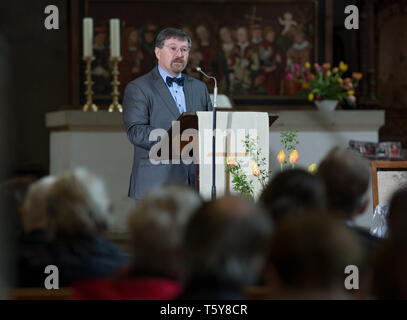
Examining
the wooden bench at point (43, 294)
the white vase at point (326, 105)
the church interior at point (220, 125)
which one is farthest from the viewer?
the white vase at point (326, 105)

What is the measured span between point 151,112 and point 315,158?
2858 mm

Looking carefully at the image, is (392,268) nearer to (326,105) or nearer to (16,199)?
(16,199)

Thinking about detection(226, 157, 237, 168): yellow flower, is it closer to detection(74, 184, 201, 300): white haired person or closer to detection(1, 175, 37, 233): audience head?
detection(1, 175, 37, 233): audience head

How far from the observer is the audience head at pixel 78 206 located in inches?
94.4

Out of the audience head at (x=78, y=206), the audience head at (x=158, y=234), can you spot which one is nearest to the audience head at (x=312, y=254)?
the audience head at (x=158, y=234)

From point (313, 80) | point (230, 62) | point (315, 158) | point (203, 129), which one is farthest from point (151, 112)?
point (230, 62)

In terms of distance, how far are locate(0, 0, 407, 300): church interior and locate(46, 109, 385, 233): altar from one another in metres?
0.01

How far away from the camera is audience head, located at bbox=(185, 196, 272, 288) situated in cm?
192

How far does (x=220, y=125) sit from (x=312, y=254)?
3.18m

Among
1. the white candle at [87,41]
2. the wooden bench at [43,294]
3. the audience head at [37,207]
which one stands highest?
the white candle at [87,41]

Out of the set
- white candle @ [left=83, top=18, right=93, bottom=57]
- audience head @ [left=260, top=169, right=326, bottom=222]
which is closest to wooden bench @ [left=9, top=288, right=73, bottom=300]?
audience head @ [left=260, top=169, right=326, bottom=222]

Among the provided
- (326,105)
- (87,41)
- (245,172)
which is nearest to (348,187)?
(245,172)

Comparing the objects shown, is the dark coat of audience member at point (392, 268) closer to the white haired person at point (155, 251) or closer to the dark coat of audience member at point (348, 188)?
the white haired person at point (155, 251)

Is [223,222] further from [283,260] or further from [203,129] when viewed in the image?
[203,129]
